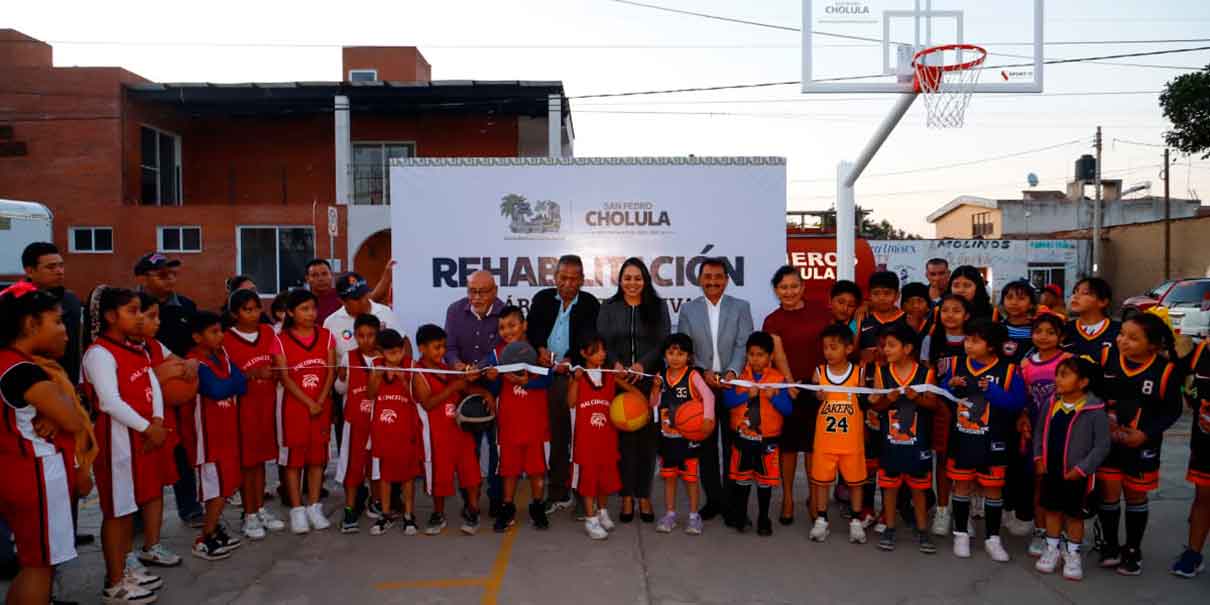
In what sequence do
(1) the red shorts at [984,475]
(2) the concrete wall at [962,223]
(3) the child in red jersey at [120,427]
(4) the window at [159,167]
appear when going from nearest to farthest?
(3) the child in red jersey at [120,427] → (1) the red shorts at [984,475] → (4) the window at [159,167] → (2) the concrete wall at [962,223]

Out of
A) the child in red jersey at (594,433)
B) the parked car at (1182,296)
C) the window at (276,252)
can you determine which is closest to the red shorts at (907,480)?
the child in red jersey at (594,433)

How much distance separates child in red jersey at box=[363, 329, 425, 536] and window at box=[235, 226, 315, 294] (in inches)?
686

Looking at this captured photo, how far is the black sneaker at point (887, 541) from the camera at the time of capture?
5164mm

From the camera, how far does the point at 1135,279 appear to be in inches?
1300

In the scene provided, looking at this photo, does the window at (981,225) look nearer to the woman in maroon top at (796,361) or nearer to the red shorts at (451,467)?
the woman in maroon top at (796,361)

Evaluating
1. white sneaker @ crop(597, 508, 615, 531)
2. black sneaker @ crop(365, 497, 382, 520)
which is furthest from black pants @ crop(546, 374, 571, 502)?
black sneaker @ crop(365, 497, 382, 520)

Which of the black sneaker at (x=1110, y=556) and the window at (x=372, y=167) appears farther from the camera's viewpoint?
the window at (x=372, y=167)

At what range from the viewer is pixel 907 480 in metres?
5.24

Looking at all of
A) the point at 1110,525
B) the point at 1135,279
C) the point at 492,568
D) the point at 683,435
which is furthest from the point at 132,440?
the point at 1135,279

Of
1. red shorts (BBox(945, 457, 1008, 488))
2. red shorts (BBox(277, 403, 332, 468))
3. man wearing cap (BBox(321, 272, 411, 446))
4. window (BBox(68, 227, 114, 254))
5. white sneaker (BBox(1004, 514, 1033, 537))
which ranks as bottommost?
white sneaker (BBox(1004, 514, 1033, 537))

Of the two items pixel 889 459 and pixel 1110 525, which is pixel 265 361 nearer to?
pixel 889 459

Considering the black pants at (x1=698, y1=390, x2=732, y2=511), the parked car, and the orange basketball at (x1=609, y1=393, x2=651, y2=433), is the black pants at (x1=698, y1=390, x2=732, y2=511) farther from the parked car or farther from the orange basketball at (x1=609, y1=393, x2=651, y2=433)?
the parked car

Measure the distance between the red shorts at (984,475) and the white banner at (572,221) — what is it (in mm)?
2739

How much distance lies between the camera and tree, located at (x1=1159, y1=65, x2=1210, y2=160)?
23656 mm
